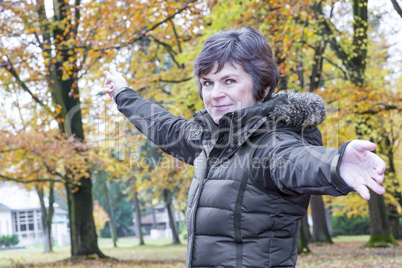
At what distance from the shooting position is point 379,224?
18172 mm

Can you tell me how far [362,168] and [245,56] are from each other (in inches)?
38.8

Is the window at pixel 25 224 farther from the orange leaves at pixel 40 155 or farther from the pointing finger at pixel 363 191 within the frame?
the pointing finger at pixel 363 191

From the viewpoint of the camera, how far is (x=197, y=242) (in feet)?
7.37

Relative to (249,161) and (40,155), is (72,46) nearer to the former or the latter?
(40,155)

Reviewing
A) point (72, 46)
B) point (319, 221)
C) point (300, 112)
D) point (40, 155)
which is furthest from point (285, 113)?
point (319, 221)

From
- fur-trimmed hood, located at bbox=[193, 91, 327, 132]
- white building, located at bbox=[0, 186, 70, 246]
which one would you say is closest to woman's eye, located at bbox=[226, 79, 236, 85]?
fur-trimmed hood, located at bbox=[193, 91, 327, 132]

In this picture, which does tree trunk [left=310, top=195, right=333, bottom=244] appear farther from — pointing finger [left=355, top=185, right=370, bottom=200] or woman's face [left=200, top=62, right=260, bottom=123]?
pointing finger [left=355, top=185, right=370, bottom=200]

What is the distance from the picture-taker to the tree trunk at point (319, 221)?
73.4 feet

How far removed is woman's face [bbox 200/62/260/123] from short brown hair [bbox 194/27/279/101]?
25 millimetres

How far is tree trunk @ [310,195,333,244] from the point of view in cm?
2236

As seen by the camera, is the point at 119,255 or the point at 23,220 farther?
the point at 23,220

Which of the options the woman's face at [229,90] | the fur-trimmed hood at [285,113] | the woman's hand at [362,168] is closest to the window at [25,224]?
the woman's face at [229,90]

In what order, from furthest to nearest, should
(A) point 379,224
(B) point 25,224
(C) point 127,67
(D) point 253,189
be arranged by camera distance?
(B) point 25,224 < (A) point 379,224 < (C) point 127,67 < (D) point 253,189

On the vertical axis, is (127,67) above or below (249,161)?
above
